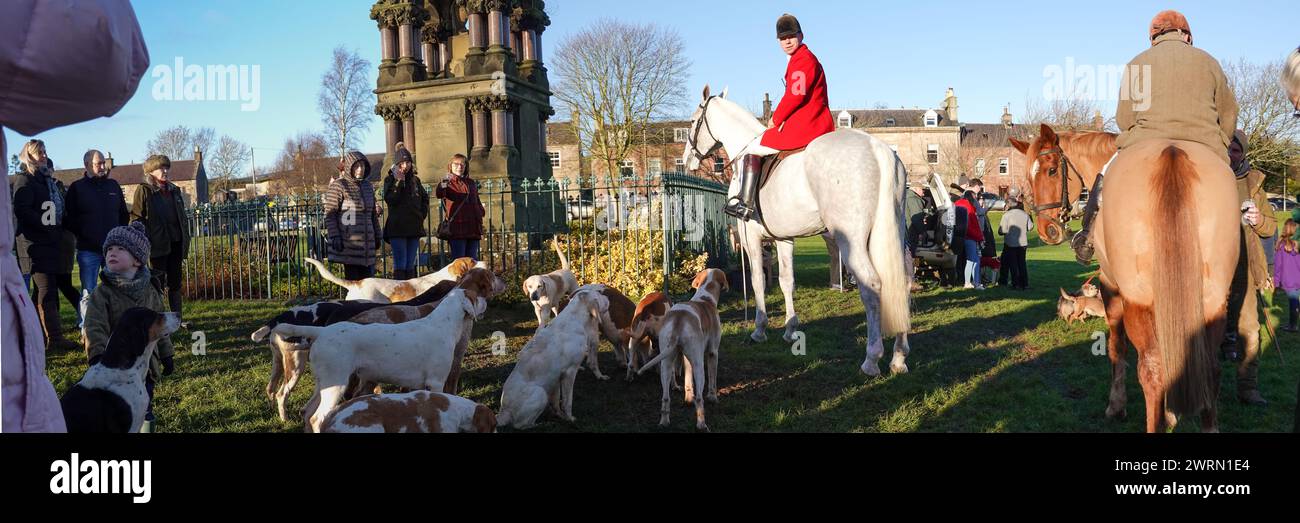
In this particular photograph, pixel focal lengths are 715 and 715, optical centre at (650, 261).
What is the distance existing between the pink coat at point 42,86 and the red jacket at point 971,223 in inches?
572

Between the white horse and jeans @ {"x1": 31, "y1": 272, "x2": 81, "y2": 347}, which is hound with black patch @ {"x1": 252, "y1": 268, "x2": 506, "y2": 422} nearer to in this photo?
the white horse

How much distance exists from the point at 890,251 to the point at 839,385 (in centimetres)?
135

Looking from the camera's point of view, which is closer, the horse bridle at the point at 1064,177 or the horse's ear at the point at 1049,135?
the horse's ear at the point at 1049,135

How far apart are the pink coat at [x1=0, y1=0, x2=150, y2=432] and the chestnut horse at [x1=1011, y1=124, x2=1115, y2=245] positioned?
6.24 meters

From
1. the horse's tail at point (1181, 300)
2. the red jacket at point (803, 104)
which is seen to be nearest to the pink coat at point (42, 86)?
the horse's tail at point (1181, 300)

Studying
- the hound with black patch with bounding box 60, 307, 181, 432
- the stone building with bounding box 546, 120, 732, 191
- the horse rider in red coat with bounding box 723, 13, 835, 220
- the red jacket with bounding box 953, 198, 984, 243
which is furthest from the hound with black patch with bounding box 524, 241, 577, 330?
the stone building with bounding box 546, 120, 732, 191

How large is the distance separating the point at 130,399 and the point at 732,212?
561 cm

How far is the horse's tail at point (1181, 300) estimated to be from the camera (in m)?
3.87

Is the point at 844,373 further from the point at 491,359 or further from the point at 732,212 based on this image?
the point at 491,359

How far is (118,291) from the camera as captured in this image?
4758 mm

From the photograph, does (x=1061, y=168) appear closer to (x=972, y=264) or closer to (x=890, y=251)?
(x=890, y=251)

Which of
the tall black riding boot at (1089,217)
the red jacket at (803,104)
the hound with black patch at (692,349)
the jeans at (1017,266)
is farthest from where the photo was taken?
the jeans at (1017,266)

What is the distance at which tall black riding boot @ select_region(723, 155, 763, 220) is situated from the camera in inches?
303

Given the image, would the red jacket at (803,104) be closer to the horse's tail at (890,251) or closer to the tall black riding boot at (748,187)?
the tall black riding boot at (748,187)
